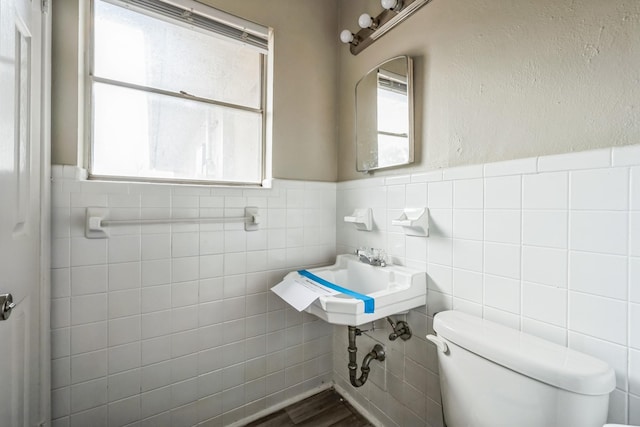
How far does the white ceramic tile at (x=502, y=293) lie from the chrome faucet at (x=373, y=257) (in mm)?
440

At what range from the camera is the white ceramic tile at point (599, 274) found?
2.29 ft

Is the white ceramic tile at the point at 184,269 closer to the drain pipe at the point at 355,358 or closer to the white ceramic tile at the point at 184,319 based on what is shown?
the white ceramic tile at the point at 184,319

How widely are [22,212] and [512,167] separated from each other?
1.52m

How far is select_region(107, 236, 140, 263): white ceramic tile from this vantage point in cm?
110

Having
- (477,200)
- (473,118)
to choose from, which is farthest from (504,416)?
(473,118)

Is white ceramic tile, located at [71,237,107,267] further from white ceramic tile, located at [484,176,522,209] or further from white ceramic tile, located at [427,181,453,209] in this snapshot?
white ceramic tile, located at [484,176,522,209]

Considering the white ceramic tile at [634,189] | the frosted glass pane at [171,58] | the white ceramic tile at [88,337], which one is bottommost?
the white ceramic tile at [88,337]

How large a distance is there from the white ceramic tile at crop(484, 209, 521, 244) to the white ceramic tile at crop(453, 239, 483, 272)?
0.06m

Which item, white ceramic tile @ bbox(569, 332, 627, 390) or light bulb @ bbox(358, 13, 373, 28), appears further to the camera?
light bulb @ bbox(358, 13, 373, 28)

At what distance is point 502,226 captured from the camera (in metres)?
0.92

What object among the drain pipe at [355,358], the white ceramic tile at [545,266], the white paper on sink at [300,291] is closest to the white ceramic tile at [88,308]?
the white paper on sink at [300,291]

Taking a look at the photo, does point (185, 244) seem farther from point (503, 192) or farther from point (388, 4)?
point (388, 4)

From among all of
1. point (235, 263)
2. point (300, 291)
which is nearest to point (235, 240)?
point (235, 263)

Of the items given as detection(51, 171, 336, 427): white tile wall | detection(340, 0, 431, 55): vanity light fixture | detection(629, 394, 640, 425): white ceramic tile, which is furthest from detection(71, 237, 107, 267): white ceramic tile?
detection(629, 394, 640, 425): white ceramic tile
